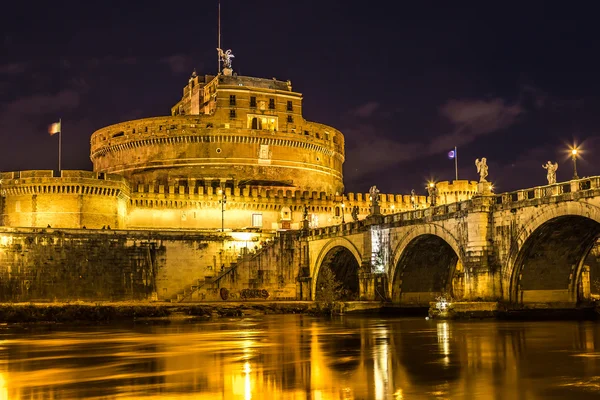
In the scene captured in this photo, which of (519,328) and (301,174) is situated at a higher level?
(301,174)

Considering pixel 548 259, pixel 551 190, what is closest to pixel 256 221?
pixel 548 259

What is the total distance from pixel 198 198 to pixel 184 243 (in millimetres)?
9727

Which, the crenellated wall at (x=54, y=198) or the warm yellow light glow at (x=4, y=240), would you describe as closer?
the warm yellow light glow at (x=4, y=240)

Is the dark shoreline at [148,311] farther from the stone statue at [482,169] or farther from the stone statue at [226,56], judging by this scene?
the stone statue at [226,56]

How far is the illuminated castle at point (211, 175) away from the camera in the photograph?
205ft

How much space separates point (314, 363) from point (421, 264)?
29589 mm

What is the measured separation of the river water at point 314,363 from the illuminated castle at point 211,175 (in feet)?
96.0

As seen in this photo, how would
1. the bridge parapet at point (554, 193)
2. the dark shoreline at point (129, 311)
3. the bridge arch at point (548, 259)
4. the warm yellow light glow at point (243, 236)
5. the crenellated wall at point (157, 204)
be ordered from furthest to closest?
the warm yellow light glow at point (243, 236) < the crenellated wall at point (157, 204) < the dark shoreline at point (129, 311) < the bridge arch at point (548, 259) < the bridge parapet at point (554, 193)

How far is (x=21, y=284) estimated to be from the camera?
53.1 metres

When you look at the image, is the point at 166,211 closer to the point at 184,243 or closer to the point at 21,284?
→ the point at 184,243

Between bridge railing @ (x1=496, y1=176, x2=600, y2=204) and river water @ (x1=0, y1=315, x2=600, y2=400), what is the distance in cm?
589

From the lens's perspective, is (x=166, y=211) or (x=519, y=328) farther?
(x=166, y=211)

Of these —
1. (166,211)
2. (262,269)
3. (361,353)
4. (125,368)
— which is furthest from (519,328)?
(166,211)

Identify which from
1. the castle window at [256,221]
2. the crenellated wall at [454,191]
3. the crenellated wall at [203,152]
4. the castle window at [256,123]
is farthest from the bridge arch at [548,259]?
the castle window at [256,123]
